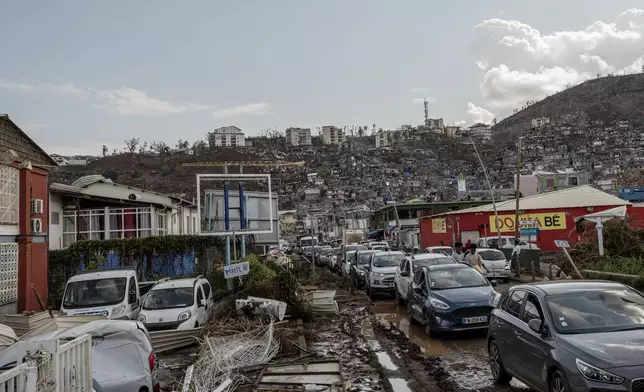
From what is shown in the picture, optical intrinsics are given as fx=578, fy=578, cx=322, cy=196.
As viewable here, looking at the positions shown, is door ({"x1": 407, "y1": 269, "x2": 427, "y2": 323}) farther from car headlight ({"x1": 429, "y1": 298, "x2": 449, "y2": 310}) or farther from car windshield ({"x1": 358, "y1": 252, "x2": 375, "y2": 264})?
car windshield ({"x1": 358, "y1": 252, "x2": 375, "y2": 264})

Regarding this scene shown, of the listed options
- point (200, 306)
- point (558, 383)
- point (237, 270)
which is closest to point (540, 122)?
point (237, 270)

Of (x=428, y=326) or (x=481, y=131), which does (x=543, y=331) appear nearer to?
(x=428, y=326)

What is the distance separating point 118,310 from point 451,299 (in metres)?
8.89

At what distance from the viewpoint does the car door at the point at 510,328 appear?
7930 millimetres

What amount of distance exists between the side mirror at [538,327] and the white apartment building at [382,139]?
170m

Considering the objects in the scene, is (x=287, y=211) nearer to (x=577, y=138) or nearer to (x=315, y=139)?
(x=315, y=139)

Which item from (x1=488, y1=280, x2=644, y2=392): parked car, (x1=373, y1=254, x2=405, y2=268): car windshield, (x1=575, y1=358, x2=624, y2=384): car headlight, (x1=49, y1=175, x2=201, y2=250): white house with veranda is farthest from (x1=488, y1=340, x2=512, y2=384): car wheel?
(x1=49, y1=175, x2=201, y2=250): white house with veranda

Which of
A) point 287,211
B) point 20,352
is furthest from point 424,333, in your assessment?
point 287,211

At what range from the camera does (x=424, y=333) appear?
14141 millimetres

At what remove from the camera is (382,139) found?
184 m

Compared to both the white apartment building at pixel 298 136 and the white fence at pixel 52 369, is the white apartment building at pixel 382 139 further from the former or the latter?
the white fence at pixel 52 369

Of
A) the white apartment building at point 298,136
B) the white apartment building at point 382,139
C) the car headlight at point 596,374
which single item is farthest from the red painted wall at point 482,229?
the white apartment building at point 382,139

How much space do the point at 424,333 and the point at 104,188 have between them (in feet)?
82.4

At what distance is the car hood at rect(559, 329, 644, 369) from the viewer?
19.7 ft
